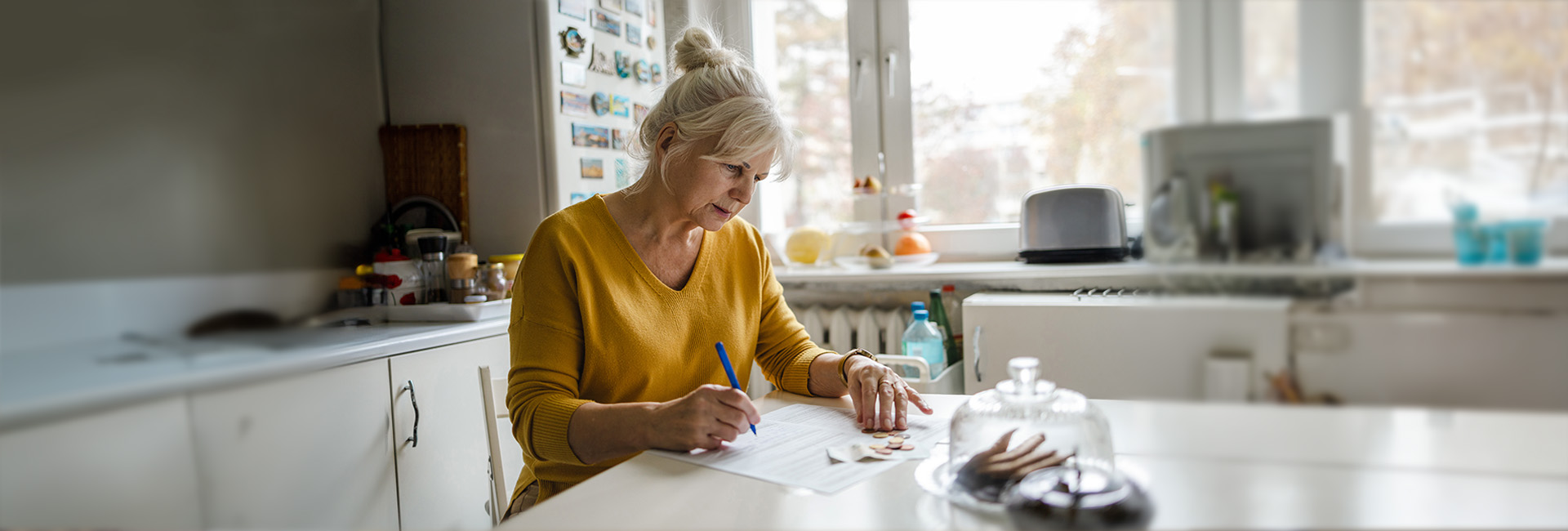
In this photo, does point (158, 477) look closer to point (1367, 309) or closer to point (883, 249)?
point (1367, 309)

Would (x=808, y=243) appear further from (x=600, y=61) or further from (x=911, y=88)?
(x=600, y=61)

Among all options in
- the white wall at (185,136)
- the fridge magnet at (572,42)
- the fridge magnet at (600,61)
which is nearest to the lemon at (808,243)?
the fridge magnet at (600,61)

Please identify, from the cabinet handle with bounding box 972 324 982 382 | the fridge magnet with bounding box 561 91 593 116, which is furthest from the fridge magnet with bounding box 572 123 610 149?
the cabinet handle with bounding box 972 324 982 382

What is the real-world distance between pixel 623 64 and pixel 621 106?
0.14 metres

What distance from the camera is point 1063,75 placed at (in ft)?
1.39

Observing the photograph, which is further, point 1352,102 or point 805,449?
point 805,449

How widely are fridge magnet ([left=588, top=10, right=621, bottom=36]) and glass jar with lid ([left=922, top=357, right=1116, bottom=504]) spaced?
0.39m

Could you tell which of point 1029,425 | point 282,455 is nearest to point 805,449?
point 1029,425

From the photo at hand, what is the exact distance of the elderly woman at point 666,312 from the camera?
0.89 metres

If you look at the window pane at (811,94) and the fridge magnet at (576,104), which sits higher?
the window pane at (811,94)

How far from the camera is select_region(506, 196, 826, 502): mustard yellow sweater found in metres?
0.94

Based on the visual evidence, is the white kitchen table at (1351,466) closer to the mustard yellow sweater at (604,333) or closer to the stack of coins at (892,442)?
the stack of coins at (892,442)

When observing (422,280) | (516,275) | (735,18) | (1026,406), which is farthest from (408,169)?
(735,18)

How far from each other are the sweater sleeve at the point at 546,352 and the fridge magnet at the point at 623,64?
0.27 metres
